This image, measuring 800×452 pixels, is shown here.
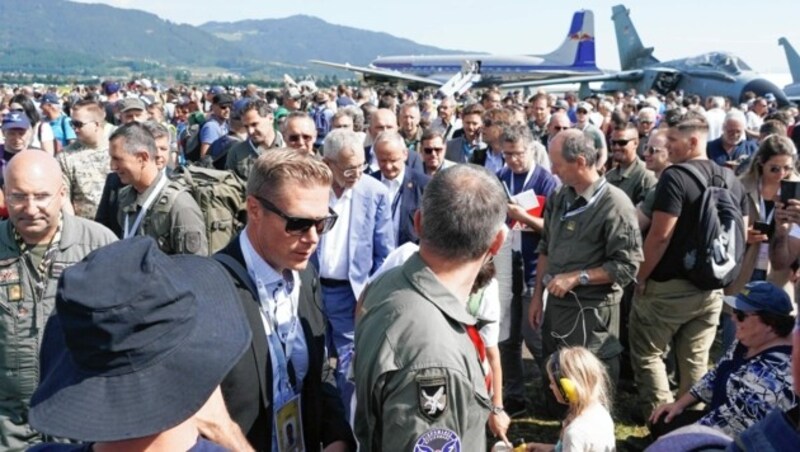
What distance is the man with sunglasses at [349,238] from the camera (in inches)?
174

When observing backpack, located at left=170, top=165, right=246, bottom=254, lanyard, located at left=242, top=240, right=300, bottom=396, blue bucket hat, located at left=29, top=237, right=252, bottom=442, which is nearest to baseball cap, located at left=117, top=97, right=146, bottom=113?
backpack, located at left=170, top=165, right=246, bottom=254

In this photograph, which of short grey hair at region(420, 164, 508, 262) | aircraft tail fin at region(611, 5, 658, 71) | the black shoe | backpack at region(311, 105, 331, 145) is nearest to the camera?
short grey hair at region(420, 164, 508, 262)

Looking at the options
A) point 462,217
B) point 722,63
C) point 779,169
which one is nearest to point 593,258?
point 779,169

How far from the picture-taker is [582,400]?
3418 millimetres

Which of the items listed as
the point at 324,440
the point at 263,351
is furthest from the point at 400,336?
the point at 324,440

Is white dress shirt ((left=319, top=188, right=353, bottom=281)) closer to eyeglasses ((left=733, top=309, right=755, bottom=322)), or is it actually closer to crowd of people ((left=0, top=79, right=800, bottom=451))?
crowd of people ((left=0, top=79, right=800, bottom=451))

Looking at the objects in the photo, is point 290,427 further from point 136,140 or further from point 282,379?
point 136,140

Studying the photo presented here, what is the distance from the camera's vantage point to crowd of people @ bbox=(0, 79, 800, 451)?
4.09 ft

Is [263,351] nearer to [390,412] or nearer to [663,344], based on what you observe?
[390,412]

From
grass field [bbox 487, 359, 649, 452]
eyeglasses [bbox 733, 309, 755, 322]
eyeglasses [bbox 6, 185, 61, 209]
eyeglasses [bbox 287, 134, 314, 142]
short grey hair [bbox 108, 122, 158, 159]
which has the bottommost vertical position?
grass field [bbox 487, 359, 649, 452]

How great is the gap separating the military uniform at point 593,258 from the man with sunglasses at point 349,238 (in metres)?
1.15

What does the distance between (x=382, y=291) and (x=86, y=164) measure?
429 cm

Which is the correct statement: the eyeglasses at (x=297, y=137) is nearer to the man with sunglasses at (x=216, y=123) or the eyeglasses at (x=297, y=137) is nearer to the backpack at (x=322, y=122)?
the man with sunglasses at (x=216, y=123)

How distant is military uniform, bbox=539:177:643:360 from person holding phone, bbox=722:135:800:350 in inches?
56.0
